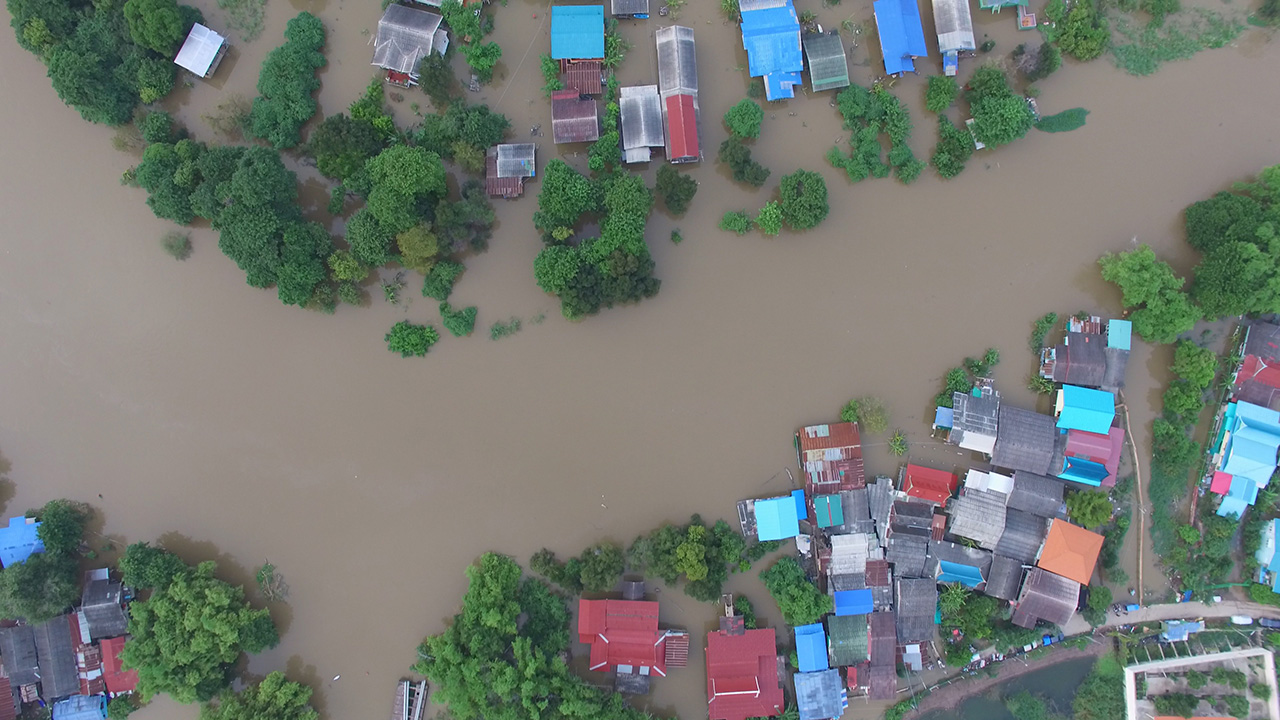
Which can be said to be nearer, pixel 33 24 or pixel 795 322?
pixel 33 24

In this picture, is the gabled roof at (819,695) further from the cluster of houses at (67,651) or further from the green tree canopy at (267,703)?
the cluster of houses at (67,651)

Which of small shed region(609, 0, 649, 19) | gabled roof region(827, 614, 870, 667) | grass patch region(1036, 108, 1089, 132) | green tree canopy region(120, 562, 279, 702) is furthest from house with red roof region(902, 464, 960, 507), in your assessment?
green tree canopy region(120, 562, 279, 702)

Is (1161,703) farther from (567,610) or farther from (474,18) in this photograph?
(474,18)

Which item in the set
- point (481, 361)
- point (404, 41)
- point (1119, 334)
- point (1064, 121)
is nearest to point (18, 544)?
point (481, 361)

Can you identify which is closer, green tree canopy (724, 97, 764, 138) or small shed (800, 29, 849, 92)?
green tree canopy (724, 97, 764, 138)

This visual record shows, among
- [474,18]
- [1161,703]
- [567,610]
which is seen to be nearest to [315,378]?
[567,610]

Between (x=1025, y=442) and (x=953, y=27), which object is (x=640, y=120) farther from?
(x=1025, y=442)

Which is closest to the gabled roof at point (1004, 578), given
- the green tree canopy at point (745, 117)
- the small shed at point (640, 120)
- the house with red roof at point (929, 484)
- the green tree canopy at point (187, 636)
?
the house with red roof at point (929, 484)

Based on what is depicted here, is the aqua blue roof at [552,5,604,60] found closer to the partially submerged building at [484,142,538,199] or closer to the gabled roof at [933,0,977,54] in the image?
the partially submerged building at [484,142,538,199]
